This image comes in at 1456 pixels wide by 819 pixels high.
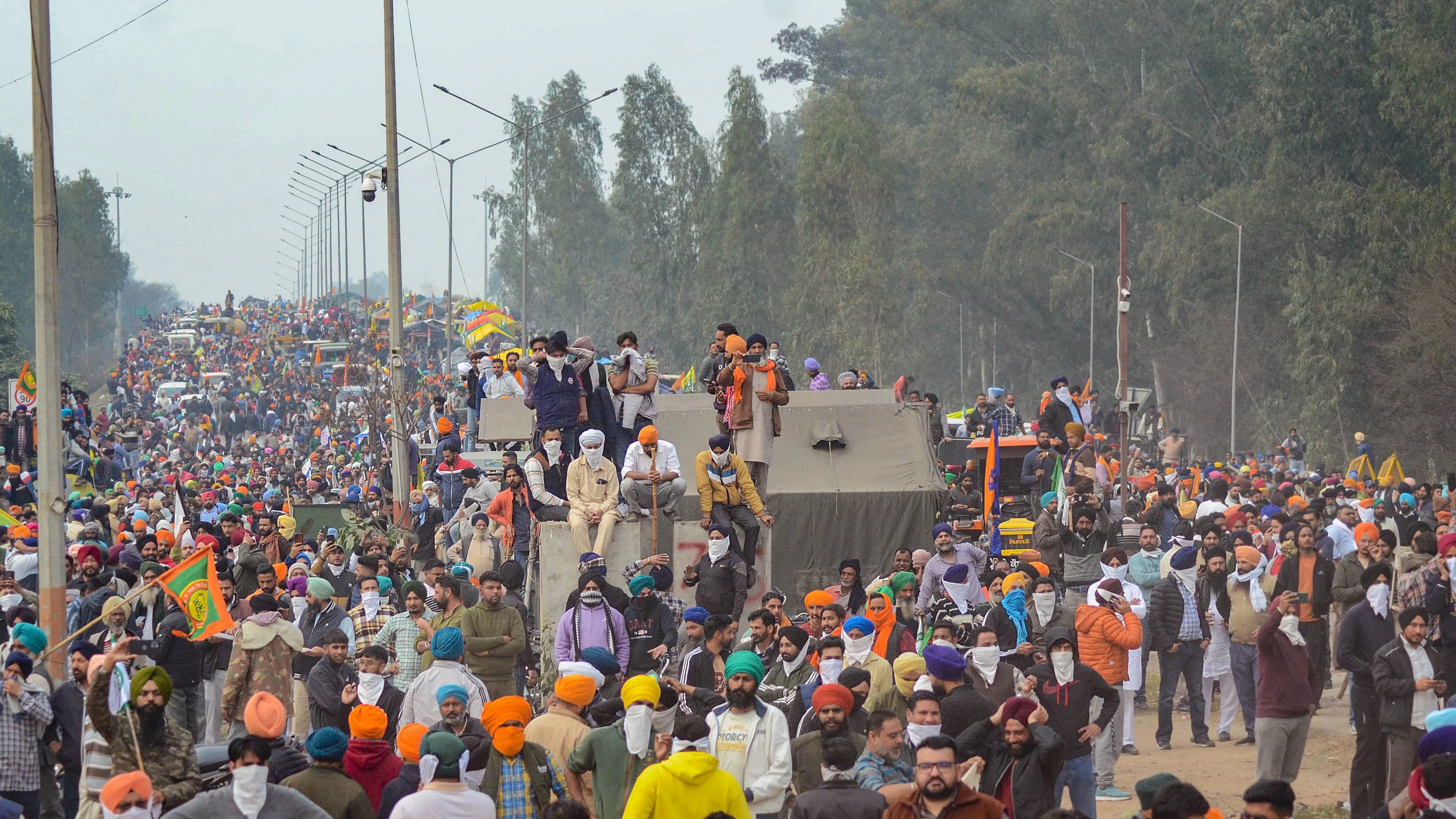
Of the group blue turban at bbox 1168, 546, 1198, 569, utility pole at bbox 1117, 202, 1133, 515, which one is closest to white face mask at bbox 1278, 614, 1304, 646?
blue turban at bbox 1168, 546, 1198, 569

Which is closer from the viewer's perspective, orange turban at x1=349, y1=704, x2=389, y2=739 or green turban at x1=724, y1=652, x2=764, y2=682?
orange turban at x1=349, y1=704, x2=389, y2=739

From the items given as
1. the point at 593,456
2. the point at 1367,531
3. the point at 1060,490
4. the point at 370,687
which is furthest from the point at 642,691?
the point at 1060,490

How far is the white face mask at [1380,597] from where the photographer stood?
1200 centimetres

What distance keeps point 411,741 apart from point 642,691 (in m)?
1.25

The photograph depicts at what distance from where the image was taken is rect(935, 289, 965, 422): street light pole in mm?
69188

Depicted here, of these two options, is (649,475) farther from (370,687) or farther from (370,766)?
(370,766)

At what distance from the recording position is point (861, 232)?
62.4 metres

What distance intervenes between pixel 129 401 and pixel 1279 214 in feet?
138

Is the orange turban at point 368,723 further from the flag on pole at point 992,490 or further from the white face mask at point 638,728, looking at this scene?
the flag on pole at point 992,490

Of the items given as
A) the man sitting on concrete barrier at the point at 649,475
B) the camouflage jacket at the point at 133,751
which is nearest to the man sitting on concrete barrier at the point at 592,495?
the man sitting on concrete barrier at the point at 649,475

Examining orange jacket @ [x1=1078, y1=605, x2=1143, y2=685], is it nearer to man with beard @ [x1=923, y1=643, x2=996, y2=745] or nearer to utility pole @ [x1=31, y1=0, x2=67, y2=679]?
man with beard @ [x1=923, y1=643, x2=996, y2=745]

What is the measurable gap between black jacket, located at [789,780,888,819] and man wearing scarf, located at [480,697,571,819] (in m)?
1.48

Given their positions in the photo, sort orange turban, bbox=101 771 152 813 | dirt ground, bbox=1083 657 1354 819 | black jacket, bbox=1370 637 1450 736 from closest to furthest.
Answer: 1. orange turban, bbox=101 771 152 813
2. black jacket, bbox=1370 637 1450 736
3. dirt ground, bbox=1083 657 1354 819

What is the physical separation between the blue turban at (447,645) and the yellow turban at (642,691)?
162 cm
